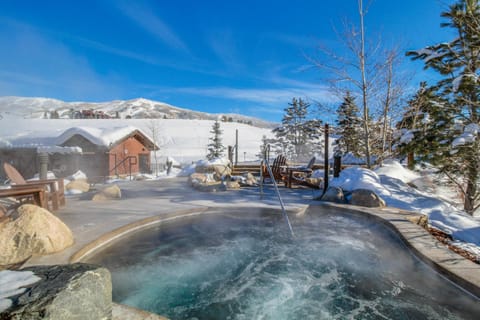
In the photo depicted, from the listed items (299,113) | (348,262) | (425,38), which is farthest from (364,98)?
(299,113)

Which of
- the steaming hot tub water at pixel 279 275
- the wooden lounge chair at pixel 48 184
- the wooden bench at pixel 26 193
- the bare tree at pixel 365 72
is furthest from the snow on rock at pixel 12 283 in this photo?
the bare tree at pixel 365 72

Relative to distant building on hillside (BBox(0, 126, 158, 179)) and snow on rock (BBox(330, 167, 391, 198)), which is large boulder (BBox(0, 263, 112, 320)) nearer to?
snow on rock (BBox(330, 167, 391, 198))

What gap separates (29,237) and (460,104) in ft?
26.7

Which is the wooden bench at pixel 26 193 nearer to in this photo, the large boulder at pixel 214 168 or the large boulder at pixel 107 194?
the large boulder at pixel 107 194

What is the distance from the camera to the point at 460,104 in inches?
221

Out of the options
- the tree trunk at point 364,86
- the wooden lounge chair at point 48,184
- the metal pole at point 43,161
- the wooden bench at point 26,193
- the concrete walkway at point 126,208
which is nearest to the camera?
the concrete walkway at point 126,208

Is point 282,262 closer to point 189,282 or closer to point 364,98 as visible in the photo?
point 189,282

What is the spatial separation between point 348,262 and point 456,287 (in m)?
1.28

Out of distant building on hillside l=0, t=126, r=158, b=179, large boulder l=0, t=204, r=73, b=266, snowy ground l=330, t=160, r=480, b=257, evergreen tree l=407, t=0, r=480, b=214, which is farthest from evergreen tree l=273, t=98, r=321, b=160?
large boulder l=0, t=204, r=73, b=266

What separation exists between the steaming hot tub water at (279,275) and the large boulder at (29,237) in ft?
1.62

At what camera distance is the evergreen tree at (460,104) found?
4895mm

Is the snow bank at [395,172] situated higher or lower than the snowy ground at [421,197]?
higher

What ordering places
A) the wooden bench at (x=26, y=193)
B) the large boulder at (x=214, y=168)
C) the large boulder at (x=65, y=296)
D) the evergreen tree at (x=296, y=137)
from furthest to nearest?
the evergreen tree at (x=296, y=137)
the large boulder at (x=214, y=168)
the wooden bench at (x=26, y=193)
the large boulder at (x=65, y=296)

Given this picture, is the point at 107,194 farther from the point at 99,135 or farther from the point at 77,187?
the point at 99,135
